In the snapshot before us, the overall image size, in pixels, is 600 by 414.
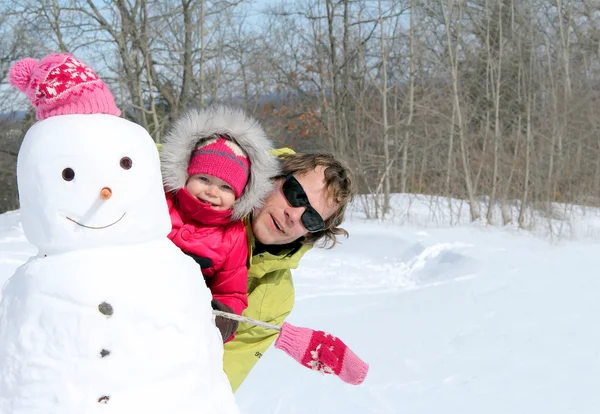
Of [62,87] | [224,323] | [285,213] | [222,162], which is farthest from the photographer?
[285,213]

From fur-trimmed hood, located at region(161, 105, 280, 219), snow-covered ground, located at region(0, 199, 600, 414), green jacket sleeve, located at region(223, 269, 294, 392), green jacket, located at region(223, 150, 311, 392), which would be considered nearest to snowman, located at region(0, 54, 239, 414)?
fur-trimmed hood, located at region(161, 105, 280, 219)

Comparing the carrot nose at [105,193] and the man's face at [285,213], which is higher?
the carrot nose at [105,193]

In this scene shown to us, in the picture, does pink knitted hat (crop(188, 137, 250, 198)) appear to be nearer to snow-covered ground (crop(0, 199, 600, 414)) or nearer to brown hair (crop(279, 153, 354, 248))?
brown hair (crop(279, 153, 354, 248))

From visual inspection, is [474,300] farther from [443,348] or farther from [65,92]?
[65,92]

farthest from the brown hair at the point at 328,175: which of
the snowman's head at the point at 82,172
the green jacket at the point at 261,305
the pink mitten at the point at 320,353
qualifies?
the snowman's head at the point at 82,172

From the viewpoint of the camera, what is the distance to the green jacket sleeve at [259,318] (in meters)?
2.24

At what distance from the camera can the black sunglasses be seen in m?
2.02

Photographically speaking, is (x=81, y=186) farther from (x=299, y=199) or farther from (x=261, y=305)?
(x=261, y=305)

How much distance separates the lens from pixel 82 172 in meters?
1.17

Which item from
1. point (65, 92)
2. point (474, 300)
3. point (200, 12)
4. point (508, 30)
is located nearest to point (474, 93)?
point (508, 30)

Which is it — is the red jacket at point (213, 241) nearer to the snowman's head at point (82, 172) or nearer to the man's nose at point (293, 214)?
the man's nose at point (293, 214)

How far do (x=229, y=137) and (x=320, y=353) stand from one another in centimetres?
65

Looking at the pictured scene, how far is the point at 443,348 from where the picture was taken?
4598mm

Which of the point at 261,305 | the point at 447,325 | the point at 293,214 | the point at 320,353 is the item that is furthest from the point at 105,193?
the point at 447,325
